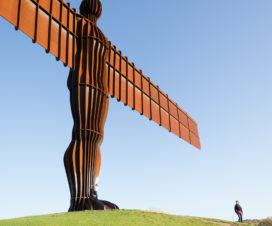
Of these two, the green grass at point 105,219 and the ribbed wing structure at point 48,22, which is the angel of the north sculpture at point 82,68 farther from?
the green grass at point 105,219

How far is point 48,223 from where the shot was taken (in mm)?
10508

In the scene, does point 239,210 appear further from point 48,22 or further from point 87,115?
point 48,22

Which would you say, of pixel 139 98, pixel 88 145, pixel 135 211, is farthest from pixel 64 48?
pixel 135 211

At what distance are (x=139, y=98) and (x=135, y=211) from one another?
7636 mm

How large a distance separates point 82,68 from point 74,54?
69 centimetres

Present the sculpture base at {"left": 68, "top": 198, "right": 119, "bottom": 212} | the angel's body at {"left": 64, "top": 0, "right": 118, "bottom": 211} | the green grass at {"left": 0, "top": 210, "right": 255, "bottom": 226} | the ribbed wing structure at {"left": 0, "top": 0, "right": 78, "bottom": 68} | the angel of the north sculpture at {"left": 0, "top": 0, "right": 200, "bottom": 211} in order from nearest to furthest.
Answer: the green grass at {"left": 0, "top": 210, "right": 255, "bottom": 226}, the ribbed wing structure at {"left": 0, "top": 0, "right": 78, "bottom": 68}, the sculpture base at {"left": 68, "top": 198, "right": 119, "bottom": 212}, the angel of the north sculpture at {"left": 0, "top": 0, "right": 200, "bottom": 211}, the angel's body at {"left": 64, "top": 0, "right": 118, "bottom": 211}

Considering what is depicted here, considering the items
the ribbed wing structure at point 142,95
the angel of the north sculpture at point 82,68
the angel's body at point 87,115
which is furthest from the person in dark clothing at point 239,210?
the angel's body at point 87,115

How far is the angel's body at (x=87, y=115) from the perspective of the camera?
548 inches

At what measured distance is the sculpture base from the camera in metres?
13.4

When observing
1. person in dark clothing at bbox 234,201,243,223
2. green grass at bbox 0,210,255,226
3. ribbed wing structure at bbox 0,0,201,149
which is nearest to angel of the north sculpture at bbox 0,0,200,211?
ribbed wing structure at bbox 0,0,201,149

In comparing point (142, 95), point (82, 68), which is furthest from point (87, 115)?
point (142, 95)

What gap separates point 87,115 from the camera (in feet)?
48.1

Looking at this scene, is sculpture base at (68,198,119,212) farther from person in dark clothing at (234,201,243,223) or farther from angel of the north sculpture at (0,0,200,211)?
person in dark clothing at (234,201,243,223)

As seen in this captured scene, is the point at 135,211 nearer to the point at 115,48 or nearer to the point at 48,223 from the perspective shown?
the point at 48,223
